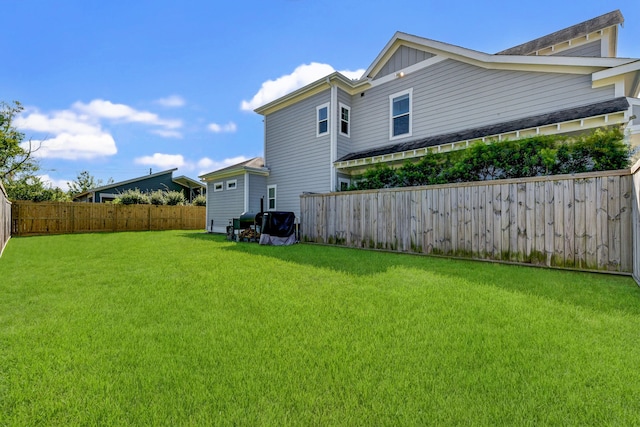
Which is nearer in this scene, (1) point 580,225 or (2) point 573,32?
(1) point 580,225

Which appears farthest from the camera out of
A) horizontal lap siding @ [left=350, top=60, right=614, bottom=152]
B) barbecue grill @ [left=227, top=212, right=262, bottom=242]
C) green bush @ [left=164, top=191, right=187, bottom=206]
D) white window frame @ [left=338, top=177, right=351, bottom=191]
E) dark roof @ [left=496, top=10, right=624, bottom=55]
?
green bush @ [left=164, top=191, right=187, bottom=206]

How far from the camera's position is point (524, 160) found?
575cm

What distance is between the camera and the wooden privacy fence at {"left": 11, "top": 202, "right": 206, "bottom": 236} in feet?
43.5

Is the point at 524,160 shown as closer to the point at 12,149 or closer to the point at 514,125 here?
the point at 514,125

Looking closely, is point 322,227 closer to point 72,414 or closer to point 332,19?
point 332,19

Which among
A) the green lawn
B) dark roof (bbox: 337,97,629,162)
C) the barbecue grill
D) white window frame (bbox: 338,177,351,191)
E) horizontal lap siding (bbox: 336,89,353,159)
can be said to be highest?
horizontal lap siding (bbox: 336,89,353,159)

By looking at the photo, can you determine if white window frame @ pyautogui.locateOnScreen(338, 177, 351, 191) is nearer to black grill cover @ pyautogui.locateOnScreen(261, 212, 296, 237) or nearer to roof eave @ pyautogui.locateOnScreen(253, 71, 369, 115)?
black grill cover @ pyautogui.locateOnScreen(261, 212, 296, 237)

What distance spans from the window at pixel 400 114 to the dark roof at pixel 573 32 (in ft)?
14.3

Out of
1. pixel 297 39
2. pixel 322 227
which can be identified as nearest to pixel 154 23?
pixel 297 39

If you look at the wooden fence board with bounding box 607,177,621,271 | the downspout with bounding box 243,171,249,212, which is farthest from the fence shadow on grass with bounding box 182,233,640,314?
the downspout with bounding box 243,171,249,212

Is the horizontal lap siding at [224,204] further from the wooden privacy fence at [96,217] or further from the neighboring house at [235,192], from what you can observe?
the wooden privacy fence at [96,217]

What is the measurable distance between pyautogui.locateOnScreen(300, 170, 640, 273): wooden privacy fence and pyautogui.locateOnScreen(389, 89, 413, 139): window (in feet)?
12.3

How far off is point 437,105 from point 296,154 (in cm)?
590

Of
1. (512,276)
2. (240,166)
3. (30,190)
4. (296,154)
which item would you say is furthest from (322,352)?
(30,190)
